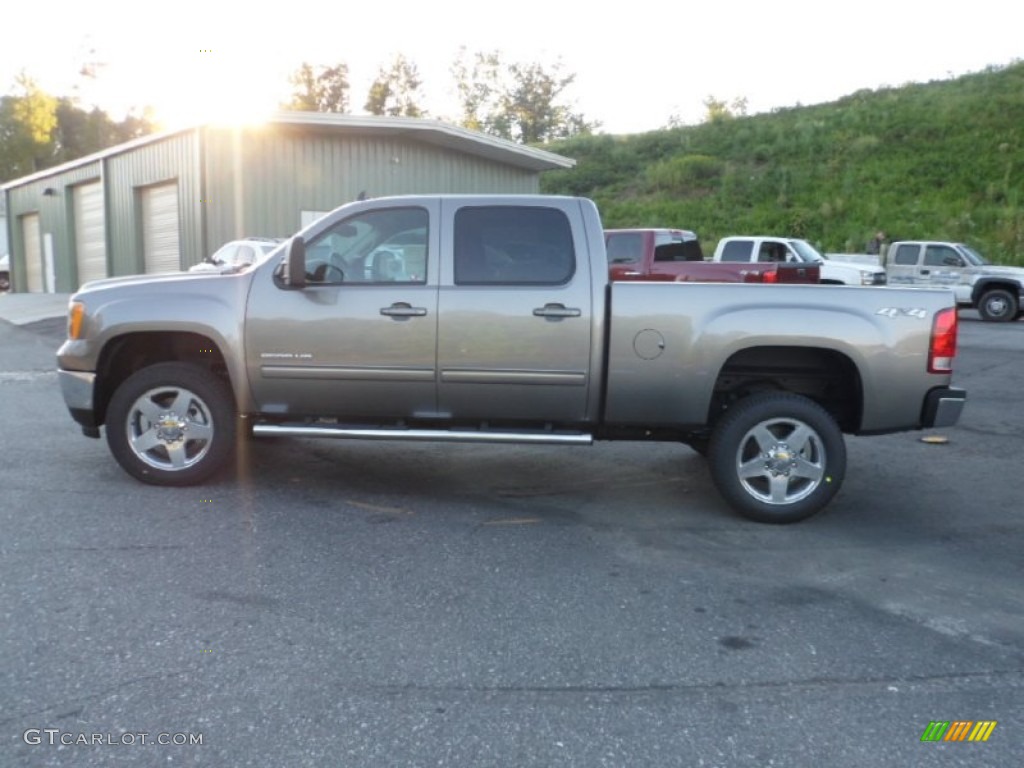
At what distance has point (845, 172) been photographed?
1334 inches

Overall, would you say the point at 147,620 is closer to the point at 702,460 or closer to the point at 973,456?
the point at 702,460

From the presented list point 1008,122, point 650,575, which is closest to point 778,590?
point 650,575

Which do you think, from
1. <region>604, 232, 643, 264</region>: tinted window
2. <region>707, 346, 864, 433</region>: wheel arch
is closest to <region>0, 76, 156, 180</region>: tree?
<region>604, 232, 643, 264</region>: tinted window

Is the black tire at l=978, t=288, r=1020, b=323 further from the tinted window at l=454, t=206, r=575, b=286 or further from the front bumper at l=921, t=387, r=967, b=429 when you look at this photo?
the tinted window at l=454, t=206, r=575, b=286

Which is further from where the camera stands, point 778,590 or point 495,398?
point 495,398

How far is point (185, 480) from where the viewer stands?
596 centimetres

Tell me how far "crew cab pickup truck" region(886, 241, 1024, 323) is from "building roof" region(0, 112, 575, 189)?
346 inches

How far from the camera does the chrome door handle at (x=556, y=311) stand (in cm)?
Answer: 551

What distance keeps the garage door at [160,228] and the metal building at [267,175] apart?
29mm

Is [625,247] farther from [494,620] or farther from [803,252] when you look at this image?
[494,620]

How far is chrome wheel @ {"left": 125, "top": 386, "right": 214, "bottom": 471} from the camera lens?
5926mm

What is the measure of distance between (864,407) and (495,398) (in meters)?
2.24

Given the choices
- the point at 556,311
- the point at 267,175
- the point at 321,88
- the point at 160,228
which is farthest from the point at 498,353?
the point at 321,88

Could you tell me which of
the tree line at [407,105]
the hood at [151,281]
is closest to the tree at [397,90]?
the tree line at [407,105]
